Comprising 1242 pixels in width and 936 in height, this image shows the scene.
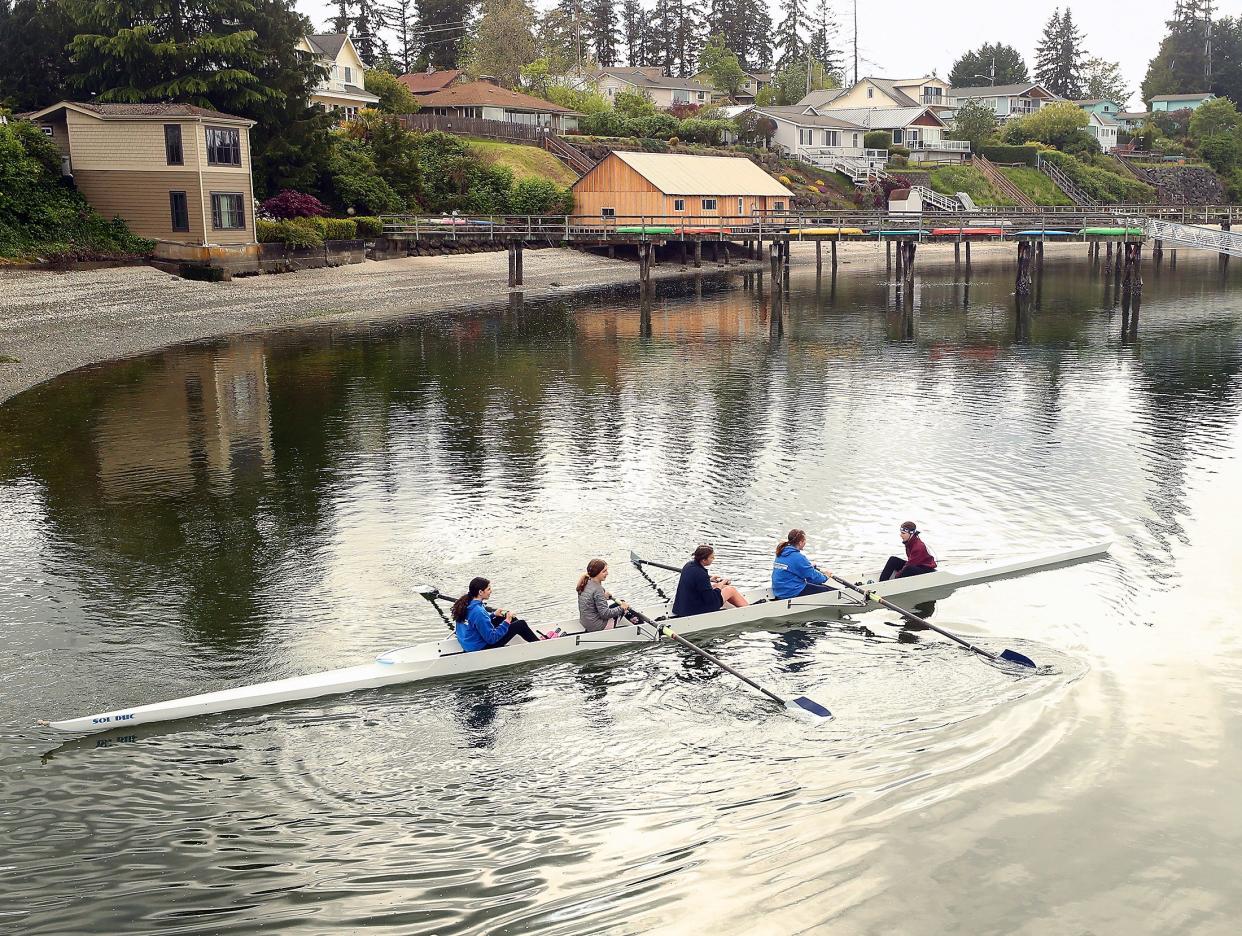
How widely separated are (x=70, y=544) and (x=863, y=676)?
46.5 feet

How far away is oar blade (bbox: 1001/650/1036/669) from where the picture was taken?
1636 centimetres

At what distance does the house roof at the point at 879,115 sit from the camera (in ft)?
367

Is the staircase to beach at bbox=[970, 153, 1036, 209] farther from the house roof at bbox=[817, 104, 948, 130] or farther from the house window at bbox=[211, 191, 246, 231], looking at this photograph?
the house window at bbox=[211, 191, 246, 231]

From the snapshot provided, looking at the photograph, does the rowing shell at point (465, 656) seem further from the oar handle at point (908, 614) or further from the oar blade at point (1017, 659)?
the oar blade at point (1017, 659)

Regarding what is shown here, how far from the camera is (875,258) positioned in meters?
95.1

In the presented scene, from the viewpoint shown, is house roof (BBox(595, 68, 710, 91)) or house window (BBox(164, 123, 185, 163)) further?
house roof (BBox(595, 68, 710, 91))

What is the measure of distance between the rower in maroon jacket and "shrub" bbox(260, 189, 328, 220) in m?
47.9

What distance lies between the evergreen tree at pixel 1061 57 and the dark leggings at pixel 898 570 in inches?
6429

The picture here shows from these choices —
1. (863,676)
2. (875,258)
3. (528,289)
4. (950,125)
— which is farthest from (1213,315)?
(950,125)

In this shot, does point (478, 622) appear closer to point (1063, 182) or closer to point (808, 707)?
point (808, 707)

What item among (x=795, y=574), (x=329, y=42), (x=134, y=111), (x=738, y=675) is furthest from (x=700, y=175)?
(x=738, y=675)

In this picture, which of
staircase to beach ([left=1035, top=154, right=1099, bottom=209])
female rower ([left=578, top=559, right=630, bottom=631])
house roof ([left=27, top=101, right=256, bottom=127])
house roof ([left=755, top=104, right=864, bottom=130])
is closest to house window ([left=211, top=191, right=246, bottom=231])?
house roof ([left=27, top=101, right=256, bottom=127])

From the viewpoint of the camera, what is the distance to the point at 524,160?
270ft

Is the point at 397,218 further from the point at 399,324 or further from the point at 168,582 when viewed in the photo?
the point at 168,582
